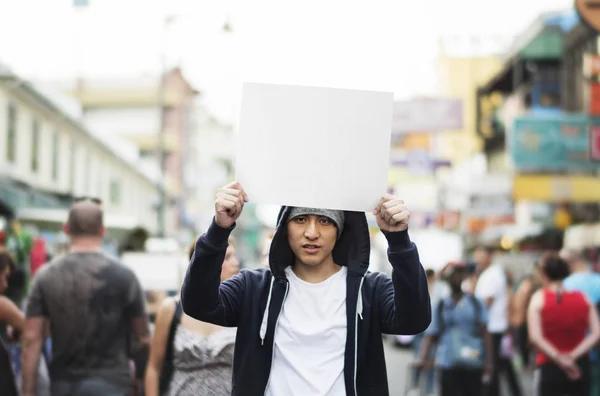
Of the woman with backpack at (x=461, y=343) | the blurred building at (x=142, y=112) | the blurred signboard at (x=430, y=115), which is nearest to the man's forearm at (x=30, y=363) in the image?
the woman with backpack at (x=461, y=343)

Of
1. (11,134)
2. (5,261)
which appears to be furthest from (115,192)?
(5,261)

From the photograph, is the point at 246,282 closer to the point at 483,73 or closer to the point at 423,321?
the point at 423,321

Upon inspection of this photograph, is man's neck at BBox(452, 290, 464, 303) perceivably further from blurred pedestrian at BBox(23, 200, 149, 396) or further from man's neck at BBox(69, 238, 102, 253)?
man's neck at BBox(69, 238, 102, 253)

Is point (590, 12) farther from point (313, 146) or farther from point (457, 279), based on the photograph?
point (313, 146)

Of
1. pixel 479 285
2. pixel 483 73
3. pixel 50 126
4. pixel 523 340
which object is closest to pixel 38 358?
pixel 479 285

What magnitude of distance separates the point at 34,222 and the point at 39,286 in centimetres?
1910

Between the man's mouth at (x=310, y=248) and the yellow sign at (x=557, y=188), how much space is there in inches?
966

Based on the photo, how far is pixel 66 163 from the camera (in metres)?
37.4

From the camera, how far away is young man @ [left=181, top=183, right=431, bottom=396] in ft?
11.2

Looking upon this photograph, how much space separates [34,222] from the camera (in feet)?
79.4

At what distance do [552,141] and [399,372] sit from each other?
6.62 meters

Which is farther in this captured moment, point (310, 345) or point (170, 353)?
point (170, 353)

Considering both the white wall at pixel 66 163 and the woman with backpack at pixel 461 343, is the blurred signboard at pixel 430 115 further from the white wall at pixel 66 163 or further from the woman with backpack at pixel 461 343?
the white wall at pixel 66 163

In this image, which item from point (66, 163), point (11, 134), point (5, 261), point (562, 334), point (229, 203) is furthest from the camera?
point (66, 163)
